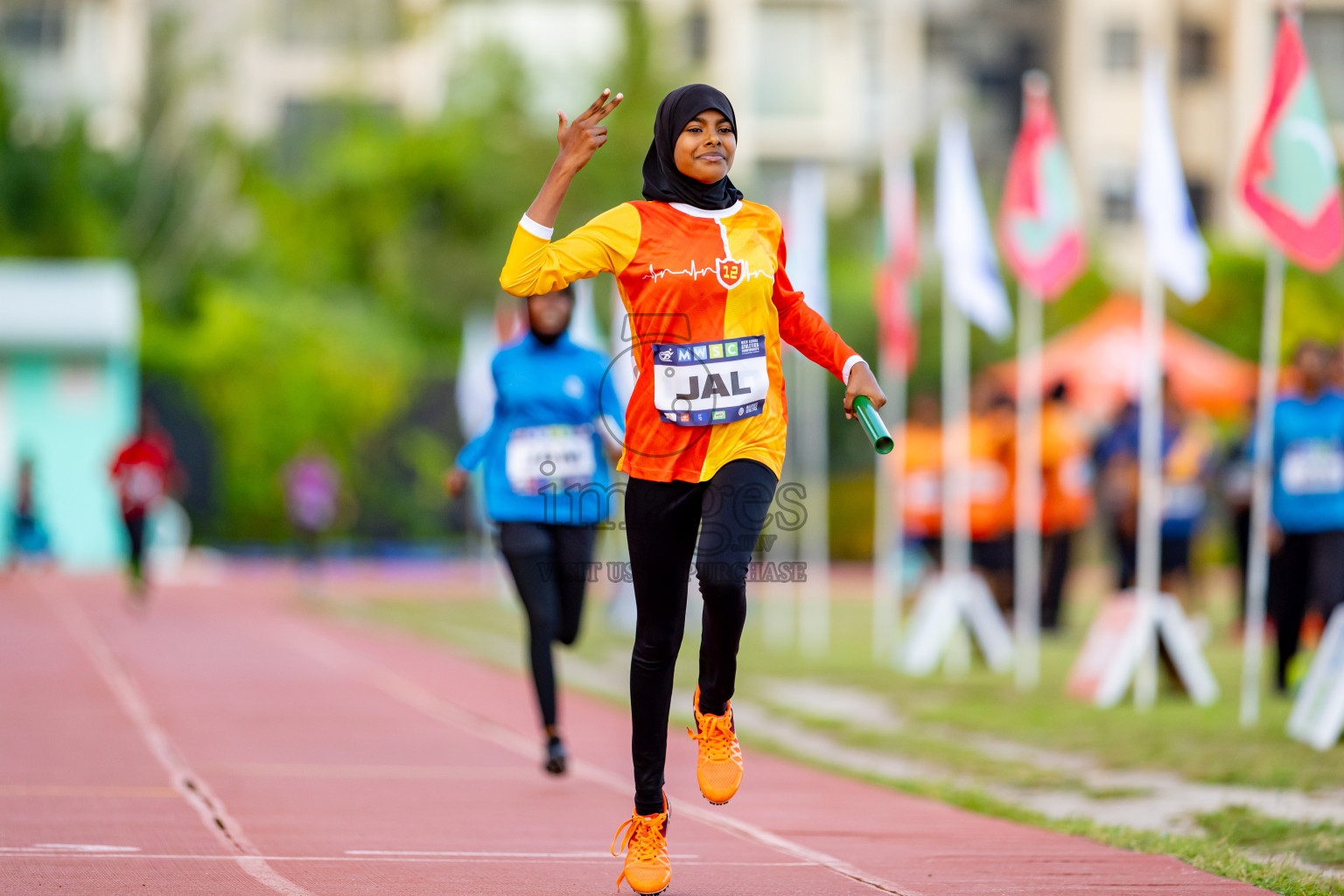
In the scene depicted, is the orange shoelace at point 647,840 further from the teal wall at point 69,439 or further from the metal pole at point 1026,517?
the teal wall at point 69,439

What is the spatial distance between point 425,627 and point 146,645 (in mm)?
3563

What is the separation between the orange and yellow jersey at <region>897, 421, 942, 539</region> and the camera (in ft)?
59.3

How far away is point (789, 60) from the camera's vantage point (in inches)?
2167

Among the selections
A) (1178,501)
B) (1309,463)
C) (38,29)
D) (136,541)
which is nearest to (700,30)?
(38,29)

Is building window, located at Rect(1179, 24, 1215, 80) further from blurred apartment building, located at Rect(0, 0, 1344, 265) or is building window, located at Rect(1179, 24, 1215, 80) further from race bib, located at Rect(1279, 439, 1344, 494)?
race bib, located at Rect(1279, 439, 1344, 494)

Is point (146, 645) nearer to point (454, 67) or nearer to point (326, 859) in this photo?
point (326, 859)

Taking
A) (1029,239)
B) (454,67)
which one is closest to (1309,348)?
(1029,239)

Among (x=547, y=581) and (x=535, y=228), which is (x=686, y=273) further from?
(x=547, y=581)

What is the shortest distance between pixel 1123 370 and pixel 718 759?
21.3 meters

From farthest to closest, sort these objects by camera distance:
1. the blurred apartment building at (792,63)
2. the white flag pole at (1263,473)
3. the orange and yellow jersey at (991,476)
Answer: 1. the blurred apartment building at (792,63)
2. the orange and yellow jersey at (991,476)
3. the white flag pole at (1263,473)

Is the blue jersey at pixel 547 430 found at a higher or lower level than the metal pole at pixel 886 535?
higher

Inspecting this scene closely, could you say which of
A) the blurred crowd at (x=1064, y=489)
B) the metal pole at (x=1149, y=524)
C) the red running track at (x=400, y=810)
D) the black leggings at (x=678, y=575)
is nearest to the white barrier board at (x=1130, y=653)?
the metal pole at (x=1149, y=524)

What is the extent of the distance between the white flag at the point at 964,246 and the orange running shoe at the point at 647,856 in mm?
9865

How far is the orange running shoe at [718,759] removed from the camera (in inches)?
228
